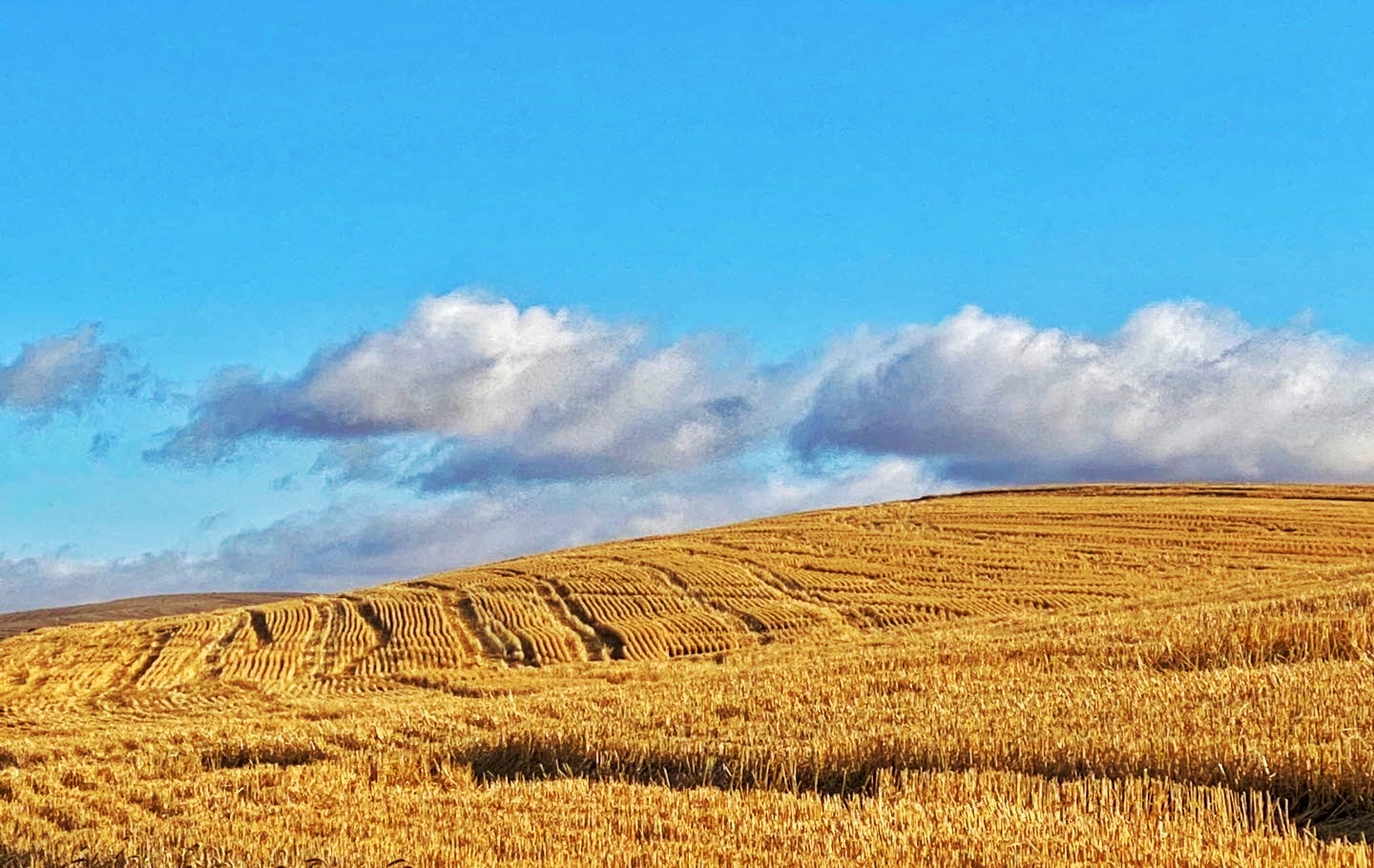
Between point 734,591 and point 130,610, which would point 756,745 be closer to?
point 734,591

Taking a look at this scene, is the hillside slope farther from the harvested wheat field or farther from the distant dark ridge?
the distant dark ridge

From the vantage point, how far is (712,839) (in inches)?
378

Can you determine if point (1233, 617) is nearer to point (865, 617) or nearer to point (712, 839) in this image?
point (712, 839)

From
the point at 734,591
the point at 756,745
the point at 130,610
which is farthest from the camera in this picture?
the point at 130,610

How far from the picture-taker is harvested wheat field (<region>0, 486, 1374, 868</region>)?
9711 millimetres

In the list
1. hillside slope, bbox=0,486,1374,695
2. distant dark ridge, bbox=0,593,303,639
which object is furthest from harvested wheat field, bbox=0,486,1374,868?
distant dark ridge, bbox=0,593,303,639

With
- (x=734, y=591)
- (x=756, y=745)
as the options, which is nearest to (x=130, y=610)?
(x=734, y=591)

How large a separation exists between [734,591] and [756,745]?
34.4 meters

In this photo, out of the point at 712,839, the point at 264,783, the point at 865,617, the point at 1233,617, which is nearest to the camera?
the point at 712,839

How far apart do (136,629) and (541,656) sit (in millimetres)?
21580

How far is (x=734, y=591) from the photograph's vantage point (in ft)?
159

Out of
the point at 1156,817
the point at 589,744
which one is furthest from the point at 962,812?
the point at 589,744

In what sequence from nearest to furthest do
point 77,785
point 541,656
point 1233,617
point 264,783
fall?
point 264,783 → point 77,785 → point 1233,617 → point 541,656

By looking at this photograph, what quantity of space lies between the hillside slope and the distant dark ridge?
70322mm
